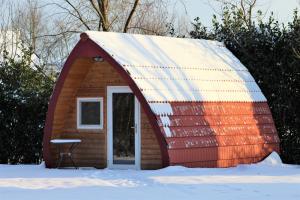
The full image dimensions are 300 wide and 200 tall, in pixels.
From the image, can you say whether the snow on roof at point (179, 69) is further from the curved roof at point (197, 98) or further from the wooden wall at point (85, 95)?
the wooden wall at point (85, 95)

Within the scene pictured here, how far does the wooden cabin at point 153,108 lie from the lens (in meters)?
14.7

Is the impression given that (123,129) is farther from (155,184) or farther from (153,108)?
(155,184)

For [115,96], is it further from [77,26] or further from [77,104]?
[77,26]

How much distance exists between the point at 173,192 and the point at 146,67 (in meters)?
4.39

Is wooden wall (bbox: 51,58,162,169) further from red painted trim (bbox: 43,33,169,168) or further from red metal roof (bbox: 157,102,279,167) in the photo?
red metal roof (bbox: 157,102,279,167)

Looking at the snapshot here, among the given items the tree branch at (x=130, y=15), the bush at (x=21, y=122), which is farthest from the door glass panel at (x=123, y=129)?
the tree branch at (x=130, y=15)

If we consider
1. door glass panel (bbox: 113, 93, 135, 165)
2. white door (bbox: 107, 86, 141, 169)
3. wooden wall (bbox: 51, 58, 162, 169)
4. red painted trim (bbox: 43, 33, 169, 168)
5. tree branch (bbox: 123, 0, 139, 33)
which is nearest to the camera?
red painted trim (bbox: 43, 33, 169, 168)

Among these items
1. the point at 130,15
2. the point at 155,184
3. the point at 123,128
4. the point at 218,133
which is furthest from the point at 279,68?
the point at 130,15

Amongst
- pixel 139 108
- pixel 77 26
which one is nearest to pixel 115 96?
pixel 139 108

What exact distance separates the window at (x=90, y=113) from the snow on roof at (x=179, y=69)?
1.60 meters

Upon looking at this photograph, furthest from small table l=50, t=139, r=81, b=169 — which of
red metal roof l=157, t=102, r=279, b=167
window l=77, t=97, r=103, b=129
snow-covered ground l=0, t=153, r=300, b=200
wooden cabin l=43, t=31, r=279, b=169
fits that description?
red metal roof l=157, t=102, r=279, b=167

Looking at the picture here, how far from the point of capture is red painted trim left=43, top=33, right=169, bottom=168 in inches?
563

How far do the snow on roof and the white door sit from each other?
0.89 metres

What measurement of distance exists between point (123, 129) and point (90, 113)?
109 centimetres
